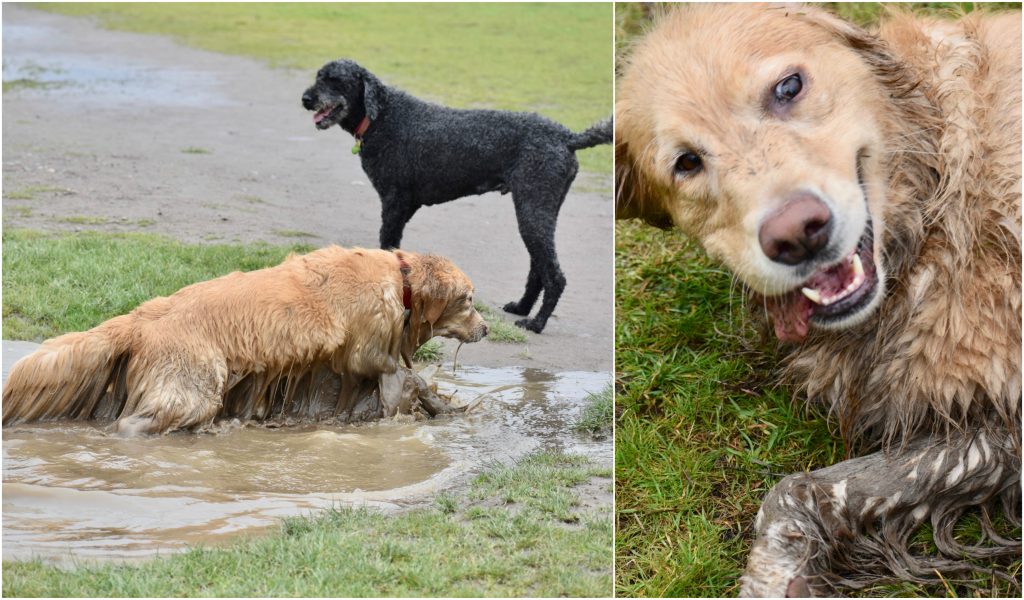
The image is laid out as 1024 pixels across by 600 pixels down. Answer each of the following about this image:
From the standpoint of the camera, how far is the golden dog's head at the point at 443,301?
12.5ft

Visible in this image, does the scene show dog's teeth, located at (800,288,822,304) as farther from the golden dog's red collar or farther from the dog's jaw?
the dog's jaw

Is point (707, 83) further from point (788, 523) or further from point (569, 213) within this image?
point (788, 523)

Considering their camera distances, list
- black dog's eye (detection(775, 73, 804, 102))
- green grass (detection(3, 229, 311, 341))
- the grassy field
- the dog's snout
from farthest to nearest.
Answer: the grassy field < green grass (detection(3, 229, 311, 341)) < black dog's eye (detection(775, 73, 804, 102)) < the dog's snout

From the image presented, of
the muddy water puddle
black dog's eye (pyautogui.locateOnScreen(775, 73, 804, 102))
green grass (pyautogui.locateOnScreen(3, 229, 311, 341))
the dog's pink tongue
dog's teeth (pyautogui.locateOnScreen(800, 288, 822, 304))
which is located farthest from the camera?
the muddy water puddle

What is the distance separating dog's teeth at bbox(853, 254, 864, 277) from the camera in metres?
3.22

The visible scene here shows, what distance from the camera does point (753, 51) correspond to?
324 centimetres

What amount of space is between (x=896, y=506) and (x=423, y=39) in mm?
2424

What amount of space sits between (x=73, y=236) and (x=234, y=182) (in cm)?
59

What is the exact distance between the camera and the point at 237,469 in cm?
324

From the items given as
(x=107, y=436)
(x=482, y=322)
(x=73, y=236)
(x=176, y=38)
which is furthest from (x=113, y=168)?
(x=482, y=322)

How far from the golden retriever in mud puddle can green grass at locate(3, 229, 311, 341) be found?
1.68 metres

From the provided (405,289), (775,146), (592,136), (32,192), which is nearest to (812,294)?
(775,146)

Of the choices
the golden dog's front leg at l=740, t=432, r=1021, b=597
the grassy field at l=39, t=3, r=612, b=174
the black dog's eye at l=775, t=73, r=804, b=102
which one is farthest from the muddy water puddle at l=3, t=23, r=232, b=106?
the golden dog's front leg at l=740, t=432, r=1021, b=597

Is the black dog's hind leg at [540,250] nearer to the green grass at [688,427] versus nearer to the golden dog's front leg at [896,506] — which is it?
the green grass at [688,427]
